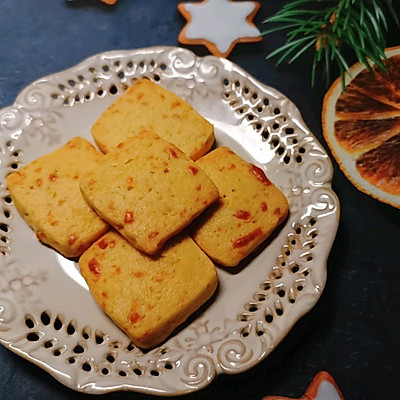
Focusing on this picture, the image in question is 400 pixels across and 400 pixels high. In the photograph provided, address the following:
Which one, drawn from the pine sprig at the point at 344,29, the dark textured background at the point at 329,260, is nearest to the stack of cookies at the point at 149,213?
the dark textured background at the point at 329,260

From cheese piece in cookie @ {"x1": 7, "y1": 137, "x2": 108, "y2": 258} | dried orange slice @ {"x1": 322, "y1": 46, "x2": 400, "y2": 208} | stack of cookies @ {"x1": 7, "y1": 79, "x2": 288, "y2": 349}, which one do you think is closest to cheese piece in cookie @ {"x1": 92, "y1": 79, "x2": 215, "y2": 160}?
stack of cookies @ {"x1": 7, "y1": 79, "x2": 288, "y2": 349}

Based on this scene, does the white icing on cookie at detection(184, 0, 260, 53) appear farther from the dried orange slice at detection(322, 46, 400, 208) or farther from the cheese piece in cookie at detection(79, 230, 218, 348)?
the cheese piece in cookie at detection(79, 230, 218, 348)

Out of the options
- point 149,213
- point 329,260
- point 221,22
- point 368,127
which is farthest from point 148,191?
point 221,22

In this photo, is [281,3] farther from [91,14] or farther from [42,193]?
[42,193]

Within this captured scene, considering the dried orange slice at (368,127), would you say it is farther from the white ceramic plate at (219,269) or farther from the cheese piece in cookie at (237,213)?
the cheese piece in cookie at (237,213)

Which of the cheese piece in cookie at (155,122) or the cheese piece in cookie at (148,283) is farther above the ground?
the cheese piece in cookie at (155,122)

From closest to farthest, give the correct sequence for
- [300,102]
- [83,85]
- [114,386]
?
1. [114,386]
2. [83,85]
3. [300,102]

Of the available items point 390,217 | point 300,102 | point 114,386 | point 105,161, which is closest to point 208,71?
point 300,102

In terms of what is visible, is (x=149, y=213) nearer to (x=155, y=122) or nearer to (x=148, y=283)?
(x=148, y=283)
